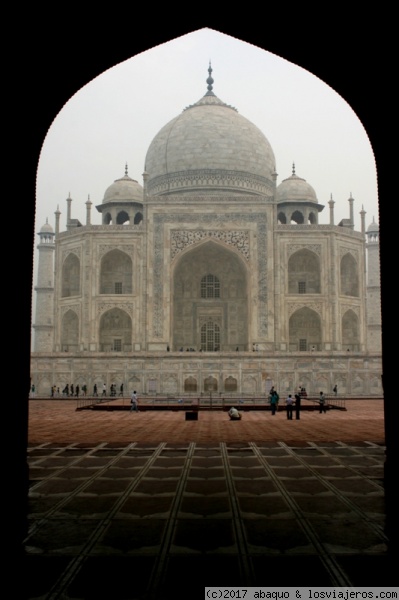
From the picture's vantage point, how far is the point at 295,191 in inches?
1366

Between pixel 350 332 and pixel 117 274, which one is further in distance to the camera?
pixel 350 332

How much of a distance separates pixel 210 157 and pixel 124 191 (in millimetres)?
4973

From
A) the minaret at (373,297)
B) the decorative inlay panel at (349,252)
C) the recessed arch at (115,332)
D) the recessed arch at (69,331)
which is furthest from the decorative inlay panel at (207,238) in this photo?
the minaret at (373,297)

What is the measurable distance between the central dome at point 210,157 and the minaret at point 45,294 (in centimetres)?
687

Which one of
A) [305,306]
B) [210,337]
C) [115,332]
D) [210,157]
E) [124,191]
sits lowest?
[210,337]

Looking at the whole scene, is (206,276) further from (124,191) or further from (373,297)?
(373,297)

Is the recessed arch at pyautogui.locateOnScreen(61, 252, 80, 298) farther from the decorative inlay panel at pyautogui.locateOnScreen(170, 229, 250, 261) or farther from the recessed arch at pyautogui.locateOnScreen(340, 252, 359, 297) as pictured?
the recessed arch at pyautogui.locateOnScreen(340, 252, 359, 297)

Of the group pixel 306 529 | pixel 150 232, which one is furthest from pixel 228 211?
pixel 306 529

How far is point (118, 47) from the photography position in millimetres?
5586

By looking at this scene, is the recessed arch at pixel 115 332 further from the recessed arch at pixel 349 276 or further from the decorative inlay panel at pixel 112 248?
the recessed arch at pixel 349 276

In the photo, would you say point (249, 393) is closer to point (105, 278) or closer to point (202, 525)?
point (105, 278)

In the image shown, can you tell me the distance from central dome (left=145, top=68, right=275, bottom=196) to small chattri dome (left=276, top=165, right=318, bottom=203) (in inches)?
29.7

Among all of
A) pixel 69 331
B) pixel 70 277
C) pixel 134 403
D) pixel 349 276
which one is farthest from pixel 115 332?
pixel 134 403

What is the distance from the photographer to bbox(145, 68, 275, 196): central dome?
3353 centimetres
